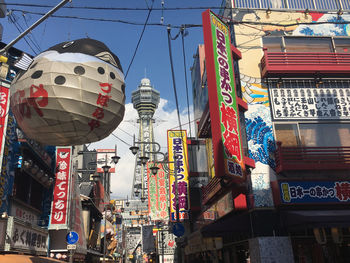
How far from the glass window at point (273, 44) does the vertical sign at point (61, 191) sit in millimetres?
13232

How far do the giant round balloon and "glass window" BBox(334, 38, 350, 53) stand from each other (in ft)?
52.2

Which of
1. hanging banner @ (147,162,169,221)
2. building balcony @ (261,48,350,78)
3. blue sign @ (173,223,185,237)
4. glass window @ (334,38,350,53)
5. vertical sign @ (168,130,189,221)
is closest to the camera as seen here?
building balcony @ (261,48,350,78)

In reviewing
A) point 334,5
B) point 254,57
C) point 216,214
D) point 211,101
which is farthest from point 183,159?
point 334,5

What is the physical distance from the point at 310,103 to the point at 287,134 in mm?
2179

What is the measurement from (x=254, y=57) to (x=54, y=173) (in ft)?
43.5

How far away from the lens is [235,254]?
18062 millimetres

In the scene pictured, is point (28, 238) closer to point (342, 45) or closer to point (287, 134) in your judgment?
point (287, 134)

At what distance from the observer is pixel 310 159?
15141mm

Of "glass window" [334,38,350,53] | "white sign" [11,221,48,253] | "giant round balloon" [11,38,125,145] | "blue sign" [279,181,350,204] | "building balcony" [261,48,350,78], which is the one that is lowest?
"white sign" [11,221,48,253]

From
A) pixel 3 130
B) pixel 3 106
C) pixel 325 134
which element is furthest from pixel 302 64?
pixel 3 130

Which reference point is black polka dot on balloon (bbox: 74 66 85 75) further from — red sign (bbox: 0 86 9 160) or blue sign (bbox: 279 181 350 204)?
blue sign (bbox: 279 181 350 204)

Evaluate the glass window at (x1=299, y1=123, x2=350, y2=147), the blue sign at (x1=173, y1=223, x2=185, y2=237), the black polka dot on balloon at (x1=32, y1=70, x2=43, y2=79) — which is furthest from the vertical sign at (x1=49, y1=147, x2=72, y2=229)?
the black polka dot on balloon at (x1=32, y1=70, x2=43, y2=79)

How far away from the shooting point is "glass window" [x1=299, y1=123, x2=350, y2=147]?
52.9 feet

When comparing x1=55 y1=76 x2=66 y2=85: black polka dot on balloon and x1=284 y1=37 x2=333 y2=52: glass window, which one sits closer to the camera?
x1=55 y1=76 x2=66 y2=85: black polka dot on balloon
